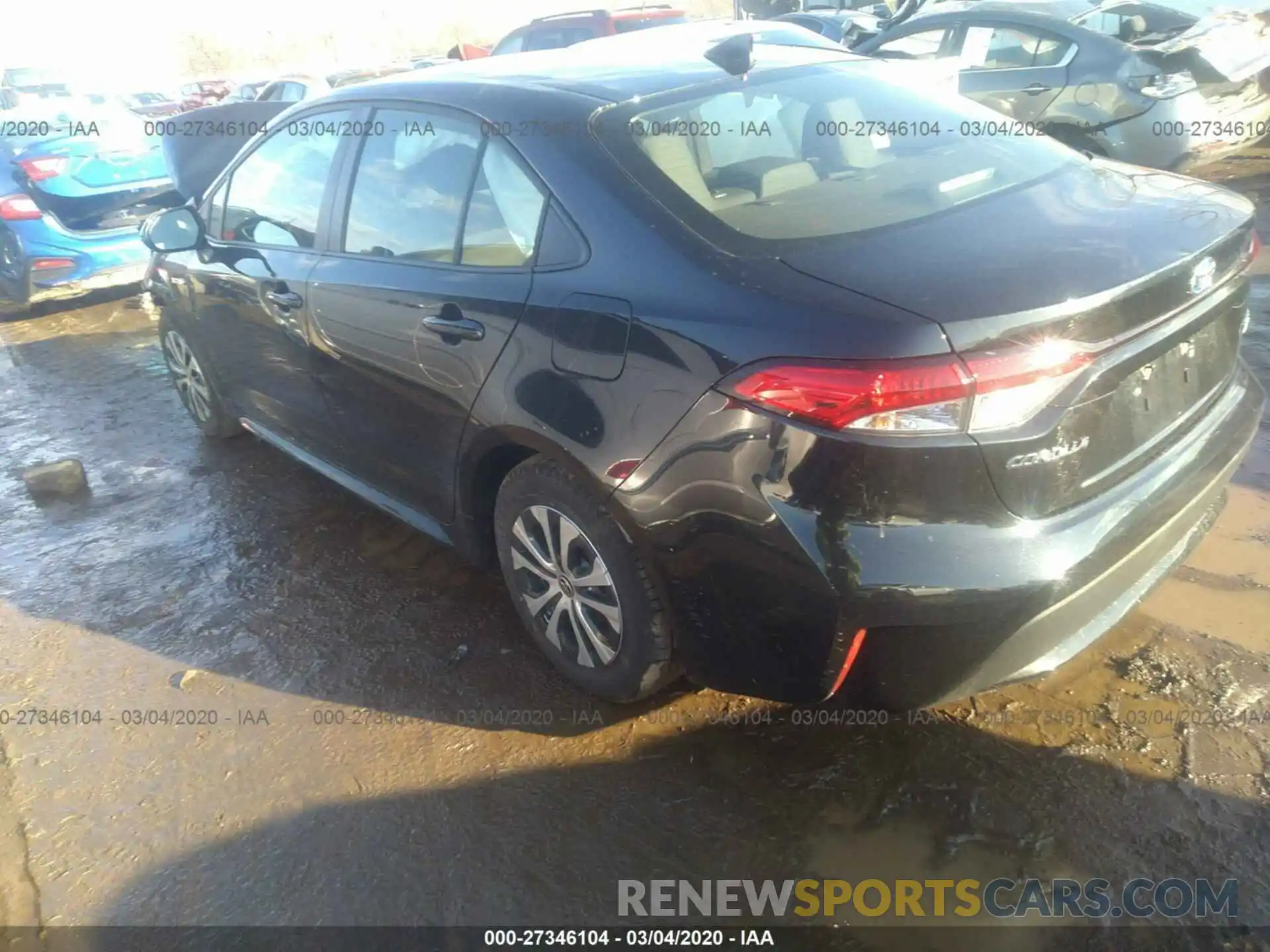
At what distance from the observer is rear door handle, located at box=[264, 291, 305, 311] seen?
10.9ft

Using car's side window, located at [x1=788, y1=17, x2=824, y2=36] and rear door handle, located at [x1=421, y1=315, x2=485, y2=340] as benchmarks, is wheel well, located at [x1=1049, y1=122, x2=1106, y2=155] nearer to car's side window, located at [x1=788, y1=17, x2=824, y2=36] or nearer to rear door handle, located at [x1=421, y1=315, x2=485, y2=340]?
car's side window, located at [x1=788, y1=17, x2=824, y2=36]

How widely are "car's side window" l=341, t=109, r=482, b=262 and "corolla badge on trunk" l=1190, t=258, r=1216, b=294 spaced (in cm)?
181

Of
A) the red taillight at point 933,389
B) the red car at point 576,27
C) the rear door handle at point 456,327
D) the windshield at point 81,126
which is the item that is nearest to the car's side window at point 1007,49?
the red car at point 576,27

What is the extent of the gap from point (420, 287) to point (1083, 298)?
174 centimetres

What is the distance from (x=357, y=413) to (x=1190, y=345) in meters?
2.41

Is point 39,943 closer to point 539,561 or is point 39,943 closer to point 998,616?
point 539,561

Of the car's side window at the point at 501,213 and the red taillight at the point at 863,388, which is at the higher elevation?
the car's side window at the point at 501,213

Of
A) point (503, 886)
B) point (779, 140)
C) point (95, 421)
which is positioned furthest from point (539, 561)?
point (95, 421)

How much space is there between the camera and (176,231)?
3889 mm

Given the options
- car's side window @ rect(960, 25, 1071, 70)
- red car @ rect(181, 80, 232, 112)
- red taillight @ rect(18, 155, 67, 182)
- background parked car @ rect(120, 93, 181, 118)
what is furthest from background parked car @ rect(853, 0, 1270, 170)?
red car @ rect(181, 80, 232, 112)

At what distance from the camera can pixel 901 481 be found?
6.10ft

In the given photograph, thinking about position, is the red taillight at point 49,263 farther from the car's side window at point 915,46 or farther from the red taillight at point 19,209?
the car's side window at point 915,46

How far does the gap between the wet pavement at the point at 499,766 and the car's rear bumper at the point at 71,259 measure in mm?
4437

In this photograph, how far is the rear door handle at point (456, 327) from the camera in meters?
2.55
